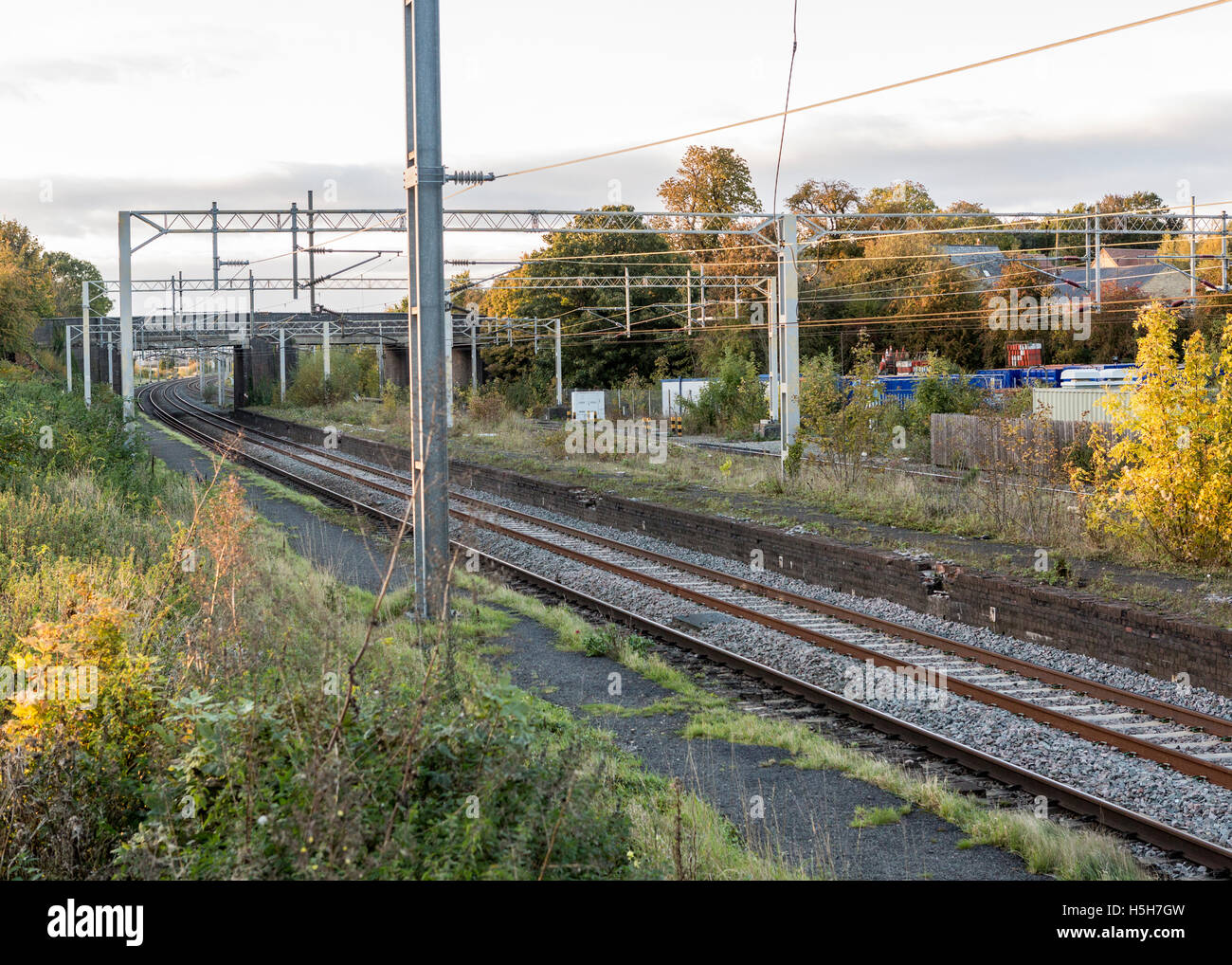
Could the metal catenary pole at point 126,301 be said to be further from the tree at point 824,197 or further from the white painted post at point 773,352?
the tree at point 824,197

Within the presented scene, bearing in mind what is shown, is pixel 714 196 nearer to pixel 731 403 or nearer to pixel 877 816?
pixel 731 403

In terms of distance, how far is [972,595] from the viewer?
42.9ft

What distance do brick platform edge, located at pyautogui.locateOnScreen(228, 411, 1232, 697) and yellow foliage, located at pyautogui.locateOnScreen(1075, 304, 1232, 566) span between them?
2.78m

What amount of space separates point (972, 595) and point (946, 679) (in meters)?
2.83

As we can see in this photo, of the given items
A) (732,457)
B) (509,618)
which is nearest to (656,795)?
(509,618)

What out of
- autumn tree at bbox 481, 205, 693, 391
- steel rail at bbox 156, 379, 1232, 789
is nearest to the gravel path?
steel rail at bbox 156, 379, 1232, 789

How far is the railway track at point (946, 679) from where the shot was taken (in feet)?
25.7

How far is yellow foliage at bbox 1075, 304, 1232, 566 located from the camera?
13516 millimetres

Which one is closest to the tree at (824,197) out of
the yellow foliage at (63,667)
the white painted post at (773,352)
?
the white painted post at (773,352)

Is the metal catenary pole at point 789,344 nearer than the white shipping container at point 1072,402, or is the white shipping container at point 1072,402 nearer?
the metal catenary pole at point 789,344

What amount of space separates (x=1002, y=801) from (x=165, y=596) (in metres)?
6.52

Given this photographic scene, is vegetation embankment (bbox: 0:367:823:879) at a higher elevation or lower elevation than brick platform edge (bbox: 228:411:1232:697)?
Answer: higher

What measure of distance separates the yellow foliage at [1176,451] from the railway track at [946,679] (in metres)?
4.09

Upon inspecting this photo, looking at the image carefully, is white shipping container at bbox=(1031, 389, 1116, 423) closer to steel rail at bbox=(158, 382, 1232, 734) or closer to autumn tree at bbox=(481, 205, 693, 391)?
steel rail at bbox=(158, 382, 1232, 734)
